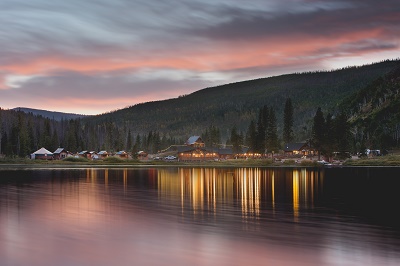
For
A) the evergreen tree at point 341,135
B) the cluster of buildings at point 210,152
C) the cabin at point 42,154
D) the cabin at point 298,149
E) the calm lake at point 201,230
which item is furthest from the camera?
the cluster of buildings at point 210,152

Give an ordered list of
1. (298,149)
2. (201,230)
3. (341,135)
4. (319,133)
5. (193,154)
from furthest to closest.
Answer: (193,154) → (298,149) → (319,133) → (341,135) → (201,230)

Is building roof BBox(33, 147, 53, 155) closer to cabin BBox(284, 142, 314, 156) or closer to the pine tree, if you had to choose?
cabin BBox(284, 142, 314, 156)

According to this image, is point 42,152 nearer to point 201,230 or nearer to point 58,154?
point 58,154

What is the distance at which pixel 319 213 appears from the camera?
31016mm

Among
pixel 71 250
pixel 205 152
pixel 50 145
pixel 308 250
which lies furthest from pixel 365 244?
pixel 50 145

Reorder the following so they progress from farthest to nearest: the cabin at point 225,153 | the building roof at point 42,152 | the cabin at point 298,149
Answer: the cabin at point 225,153 < the cabin at point 298,149 < the building roof at point 42,152

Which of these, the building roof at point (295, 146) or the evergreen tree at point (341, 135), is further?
the building roof at point (295, 146)

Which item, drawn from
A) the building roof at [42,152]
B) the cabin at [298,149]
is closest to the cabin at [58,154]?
the building roof at [42,152]

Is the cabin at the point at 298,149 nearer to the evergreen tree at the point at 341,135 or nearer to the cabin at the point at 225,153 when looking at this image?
the cabin at the point at 225,153

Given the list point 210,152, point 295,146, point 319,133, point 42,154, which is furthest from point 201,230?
point 42,154

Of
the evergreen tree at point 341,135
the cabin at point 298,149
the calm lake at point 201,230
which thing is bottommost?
the calm lake at point 201,230

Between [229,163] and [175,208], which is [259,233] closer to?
[175,208]

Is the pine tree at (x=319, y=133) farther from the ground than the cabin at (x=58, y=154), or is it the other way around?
the pine tree at (x=319, y=133)

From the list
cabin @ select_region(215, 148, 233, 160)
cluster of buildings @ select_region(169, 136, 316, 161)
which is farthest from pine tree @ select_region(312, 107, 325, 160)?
cabin @ select_region(215, 148, 233, 160)
